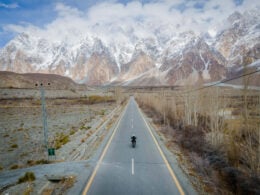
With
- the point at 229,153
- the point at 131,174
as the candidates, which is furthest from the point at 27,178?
the point at 229,153

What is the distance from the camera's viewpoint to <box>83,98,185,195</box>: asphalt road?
834 centimetres

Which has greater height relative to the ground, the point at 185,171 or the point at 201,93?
the point at 201,93

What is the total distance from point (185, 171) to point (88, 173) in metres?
4.65

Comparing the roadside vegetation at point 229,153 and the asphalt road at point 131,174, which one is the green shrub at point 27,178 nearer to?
the asphalt road at point 131,174

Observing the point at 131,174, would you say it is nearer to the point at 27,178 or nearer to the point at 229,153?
the point at 27,178

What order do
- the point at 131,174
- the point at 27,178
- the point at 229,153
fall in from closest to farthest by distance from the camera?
the point at 27,178 < the point at 131,174 < the point at 229,153

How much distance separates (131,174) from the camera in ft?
32.7

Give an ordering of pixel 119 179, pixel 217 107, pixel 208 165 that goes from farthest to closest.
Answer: pixel 217 107 < pixel 208 165 < pixel 119 179

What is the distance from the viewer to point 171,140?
58.0 ft

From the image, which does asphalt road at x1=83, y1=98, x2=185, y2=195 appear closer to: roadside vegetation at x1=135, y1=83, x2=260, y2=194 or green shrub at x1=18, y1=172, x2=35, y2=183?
roadside vegetation at x1=135, y1=83, x2=260, y2=194

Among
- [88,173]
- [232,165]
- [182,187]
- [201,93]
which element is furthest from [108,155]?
[201,93]

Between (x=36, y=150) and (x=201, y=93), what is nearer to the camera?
(x=36, y=150)

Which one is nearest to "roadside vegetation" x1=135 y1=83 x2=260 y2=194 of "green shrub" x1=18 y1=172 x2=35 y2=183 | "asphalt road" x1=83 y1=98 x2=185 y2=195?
"asphalt road" x1=83 y1=98 x2=185 y2=195

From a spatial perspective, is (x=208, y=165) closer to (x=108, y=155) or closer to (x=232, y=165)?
(x=232, y=165)
